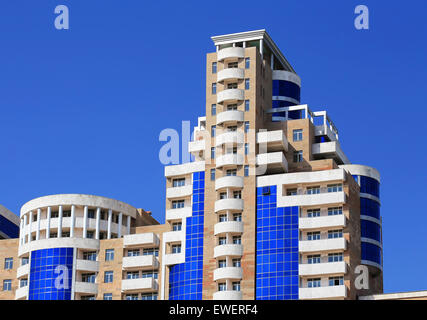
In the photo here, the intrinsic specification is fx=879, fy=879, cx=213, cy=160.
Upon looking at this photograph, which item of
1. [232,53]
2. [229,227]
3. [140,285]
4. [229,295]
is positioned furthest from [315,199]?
[140,285]

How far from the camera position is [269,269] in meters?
100

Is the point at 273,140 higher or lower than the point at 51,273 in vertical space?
higher

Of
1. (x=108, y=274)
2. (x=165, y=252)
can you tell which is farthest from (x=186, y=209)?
(x=108, y=274)

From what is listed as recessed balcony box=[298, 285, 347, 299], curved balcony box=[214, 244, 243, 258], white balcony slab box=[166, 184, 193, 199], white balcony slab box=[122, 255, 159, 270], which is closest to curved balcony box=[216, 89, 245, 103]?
white balcony slab box=[166, 184, 193, 199]

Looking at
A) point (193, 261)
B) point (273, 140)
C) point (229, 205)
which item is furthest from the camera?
point (273, 140)

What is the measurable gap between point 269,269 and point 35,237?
31.2 meters

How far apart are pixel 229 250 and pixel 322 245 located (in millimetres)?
10723

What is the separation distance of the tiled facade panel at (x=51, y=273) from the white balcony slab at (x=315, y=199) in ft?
90.5

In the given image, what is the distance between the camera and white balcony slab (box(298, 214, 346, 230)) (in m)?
100

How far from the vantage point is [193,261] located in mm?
103938

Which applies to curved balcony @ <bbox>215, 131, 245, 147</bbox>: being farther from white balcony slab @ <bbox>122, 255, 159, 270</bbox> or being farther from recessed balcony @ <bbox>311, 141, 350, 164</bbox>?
white balcony slab @ <bbox>122, 255, 159, 270</bbox>

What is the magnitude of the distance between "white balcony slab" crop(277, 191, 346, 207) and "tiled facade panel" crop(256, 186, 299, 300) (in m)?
0.72

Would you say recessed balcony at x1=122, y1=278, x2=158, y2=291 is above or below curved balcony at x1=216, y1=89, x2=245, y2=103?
below

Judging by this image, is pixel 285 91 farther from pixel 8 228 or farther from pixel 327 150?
pixel 8 228
